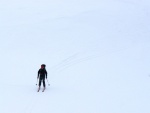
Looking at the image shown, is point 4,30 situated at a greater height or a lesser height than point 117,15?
lesser

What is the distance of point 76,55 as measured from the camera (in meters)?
27.8

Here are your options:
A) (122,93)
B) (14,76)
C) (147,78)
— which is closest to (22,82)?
(14,76)

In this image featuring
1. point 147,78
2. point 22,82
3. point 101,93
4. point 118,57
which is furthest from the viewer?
point 118,57

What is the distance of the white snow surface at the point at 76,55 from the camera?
1727 centimetres

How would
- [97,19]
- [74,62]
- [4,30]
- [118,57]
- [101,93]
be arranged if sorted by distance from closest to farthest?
[101,93]
[74,62]
[118,57]
[4,30]
[97,19]

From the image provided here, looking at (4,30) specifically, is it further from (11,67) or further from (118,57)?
(118,57)

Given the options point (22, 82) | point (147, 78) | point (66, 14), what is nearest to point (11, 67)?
point (22, 82)

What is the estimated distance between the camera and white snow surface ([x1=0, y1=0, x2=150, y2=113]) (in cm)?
1727

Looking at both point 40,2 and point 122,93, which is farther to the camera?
point 40,2

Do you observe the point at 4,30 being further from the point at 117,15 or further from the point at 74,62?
the point at 117,15

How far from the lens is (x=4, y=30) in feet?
107

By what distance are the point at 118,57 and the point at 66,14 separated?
520 inches

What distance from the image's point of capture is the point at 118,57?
2769 centimetres

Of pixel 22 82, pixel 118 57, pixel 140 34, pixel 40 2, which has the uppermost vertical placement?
pixel 40 2
